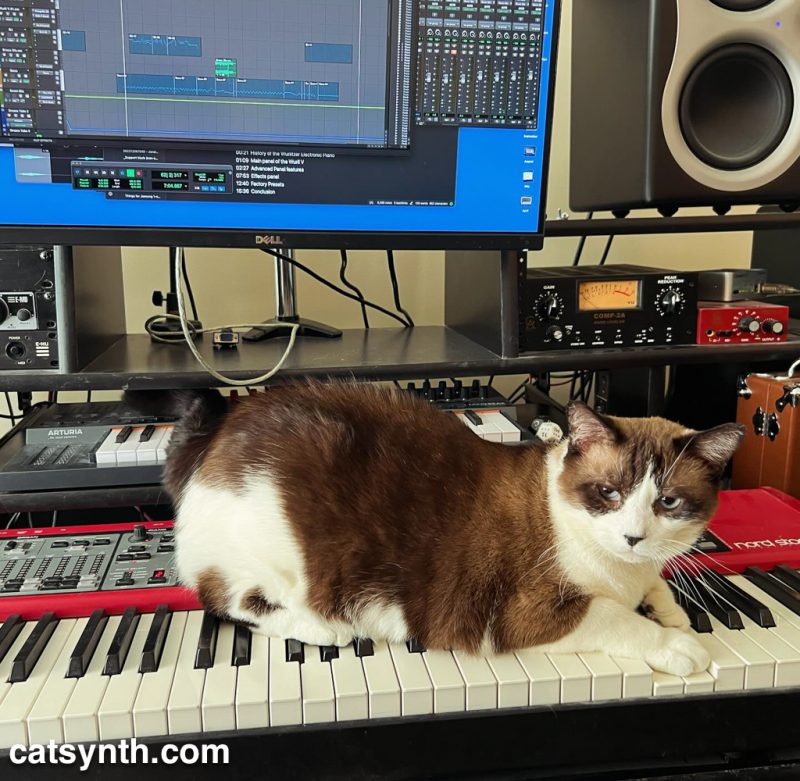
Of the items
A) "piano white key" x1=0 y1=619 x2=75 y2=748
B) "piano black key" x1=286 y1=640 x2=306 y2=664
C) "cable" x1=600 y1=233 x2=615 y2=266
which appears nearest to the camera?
"piano white key" x1=0 y1=619 x2=75 y2=748

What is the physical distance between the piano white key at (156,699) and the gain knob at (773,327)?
100cm

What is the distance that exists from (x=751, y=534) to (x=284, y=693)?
2.29ft

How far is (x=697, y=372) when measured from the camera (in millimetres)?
1373

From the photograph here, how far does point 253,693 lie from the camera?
2.33 feet

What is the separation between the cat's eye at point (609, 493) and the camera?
2.69 ft

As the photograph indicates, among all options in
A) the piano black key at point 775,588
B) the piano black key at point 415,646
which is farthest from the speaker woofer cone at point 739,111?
the piano black key at point 415,646

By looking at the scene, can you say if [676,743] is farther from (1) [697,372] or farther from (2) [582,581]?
(1) [697,372]

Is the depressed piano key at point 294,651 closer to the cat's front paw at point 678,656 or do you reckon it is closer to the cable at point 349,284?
the cat's front paw at point 678,656

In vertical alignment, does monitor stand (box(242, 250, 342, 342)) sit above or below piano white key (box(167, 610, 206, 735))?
above

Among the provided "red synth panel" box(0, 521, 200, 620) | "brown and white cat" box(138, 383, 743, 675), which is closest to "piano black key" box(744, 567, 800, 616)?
"brown and white cat" box(138, 383, 743, 675)

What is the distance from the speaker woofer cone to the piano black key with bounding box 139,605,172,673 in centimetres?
100

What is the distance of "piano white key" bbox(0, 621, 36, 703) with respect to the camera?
2.35 feet

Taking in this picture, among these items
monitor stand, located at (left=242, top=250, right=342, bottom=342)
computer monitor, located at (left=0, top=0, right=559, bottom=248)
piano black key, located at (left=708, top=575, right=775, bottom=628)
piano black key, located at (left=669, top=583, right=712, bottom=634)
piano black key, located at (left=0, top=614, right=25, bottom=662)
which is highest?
computer monitor, located at (left=0, top=0, right=559, bottom=248)

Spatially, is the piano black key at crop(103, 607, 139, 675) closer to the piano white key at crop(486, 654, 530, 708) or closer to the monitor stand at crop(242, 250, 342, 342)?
the piano white key at crop(486, 654, 530, 708)
